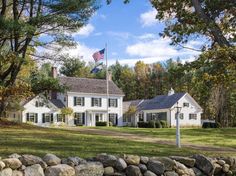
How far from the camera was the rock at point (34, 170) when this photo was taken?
30.0 feet

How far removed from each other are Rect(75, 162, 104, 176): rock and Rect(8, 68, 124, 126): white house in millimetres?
43571

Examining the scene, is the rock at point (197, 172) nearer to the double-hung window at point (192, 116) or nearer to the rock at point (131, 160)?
the rock at point (131, 160)

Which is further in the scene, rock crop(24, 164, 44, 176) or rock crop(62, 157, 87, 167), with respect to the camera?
rock crop(62, 157, 87, 167)

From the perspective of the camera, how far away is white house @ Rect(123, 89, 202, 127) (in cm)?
5978

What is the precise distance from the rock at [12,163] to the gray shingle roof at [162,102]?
1984 inches

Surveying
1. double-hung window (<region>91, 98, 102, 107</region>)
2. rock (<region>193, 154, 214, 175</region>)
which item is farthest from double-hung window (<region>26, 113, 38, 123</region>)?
rock (<region>193, 154, 214, 175</region>)

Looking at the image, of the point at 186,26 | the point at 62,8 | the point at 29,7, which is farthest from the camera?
the point at 29,7

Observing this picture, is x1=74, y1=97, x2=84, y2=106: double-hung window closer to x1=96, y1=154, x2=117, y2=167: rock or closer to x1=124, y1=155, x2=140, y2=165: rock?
x1=124, y1=155, x2=140, y2=165: rock

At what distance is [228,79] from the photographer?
43.1 ft

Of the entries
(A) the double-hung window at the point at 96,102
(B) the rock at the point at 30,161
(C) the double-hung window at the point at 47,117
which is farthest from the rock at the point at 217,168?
(A) the double-hung window at the point at 96,102

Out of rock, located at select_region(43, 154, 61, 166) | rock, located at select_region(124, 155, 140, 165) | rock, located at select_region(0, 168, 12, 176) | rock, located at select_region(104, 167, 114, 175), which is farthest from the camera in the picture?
rock, located at select_region(124, 155, 140, 165)

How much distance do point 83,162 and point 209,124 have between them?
134 ft

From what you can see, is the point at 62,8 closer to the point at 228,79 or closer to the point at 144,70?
the point at 228,79

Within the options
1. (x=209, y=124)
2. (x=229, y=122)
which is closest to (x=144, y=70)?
(x=229, y=122)
